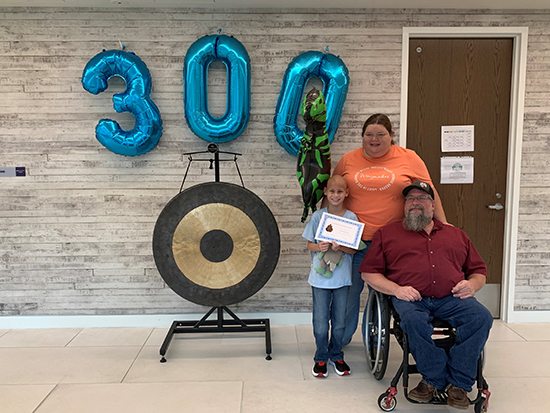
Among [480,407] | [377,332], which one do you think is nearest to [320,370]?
[377,332]

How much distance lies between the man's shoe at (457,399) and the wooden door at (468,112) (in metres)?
1.49

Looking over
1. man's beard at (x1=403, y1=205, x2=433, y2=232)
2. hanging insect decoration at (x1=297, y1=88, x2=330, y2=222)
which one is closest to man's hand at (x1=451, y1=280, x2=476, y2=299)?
man's beard at (x1=403, y1=205, x2=433, y2=232)

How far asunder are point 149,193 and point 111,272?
0.67 meters

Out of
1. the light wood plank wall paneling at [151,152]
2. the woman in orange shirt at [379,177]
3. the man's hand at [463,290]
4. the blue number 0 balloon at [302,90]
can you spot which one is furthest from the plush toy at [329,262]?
the blue number 0 balloon at [302,90]

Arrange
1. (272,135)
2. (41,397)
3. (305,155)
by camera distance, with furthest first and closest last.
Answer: (272,135) < (305,155) < (41,397)

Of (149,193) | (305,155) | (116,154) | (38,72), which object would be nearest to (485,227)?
(305,155)

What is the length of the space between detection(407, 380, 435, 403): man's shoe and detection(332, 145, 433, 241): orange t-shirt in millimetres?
789

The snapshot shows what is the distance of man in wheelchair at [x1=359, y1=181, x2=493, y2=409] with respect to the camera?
186 centimetres

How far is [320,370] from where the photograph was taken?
90.9 inches

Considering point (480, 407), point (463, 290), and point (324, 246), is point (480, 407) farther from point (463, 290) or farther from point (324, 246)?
point (324, 246)

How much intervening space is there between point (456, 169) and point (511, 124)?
513mm

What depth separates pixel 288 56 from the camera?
113 inches

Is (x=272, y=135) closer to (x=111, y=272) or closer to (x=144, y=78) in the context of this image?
(x=144, y=78)

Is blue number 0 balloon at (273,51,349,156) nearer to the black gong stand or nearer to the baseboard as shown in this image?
the black gong stand
